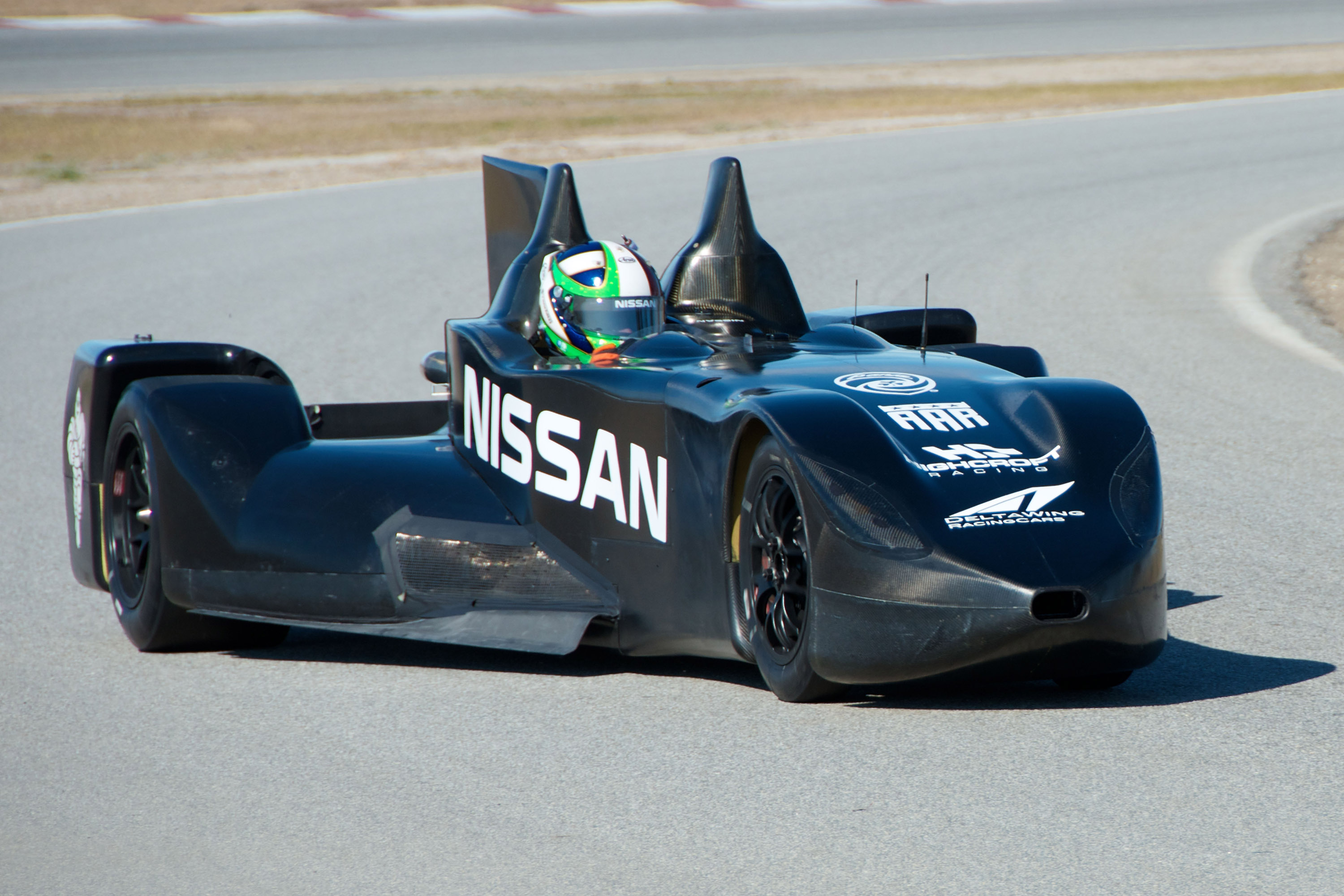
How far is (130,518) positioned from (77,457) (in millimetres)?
531

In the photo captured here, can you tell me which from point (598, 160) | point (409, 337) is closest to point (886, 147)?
point (598, 160)

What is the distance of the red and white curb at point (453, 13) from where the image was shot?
49.7 m

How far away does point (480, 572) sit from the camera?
5.64 meters

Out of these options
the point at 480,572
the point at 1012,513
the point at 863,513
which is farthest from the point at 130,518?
the point at 1012,513

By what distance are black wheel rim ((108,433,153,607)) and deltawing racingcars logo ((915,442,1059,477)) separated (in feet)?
9.88

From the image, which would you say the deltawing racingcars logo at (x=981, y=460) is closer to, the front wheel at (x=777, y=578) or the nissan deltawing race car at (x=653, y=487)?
the nissan deltawing race car at (x=653, y=487)

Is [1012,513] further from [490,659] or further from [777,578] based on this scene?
[490,659]

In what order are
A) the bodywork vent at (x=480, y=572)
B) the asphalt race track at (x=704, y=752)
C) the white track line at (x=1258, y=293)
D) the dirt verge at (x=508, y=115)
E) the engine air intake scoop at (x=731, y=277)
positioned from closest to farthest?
the asphalt race track at (x=704, y=752)
the bodywork vent at (x=480, y=572)
the engine air intake scoop at (x=731, y=277)
the white track line at (x=1258, y=293)
the dirt verge at (x=508, y=115)

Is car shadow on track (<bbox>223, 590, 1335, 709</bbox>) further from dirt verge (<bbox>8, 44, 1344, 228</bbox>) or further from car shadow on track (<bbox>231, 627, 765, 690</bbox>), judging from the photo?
dirt verge (<bbox>8, 44, 1344, 228</bbox>)

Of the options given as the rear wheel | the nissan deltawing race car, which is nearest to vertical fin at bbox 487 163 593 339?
A: the nissan deltawing race car

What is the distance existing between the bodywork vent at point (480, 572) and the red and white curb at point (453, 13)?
45.6 meters

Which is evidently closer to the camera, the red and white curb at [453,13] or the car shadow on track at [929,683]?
the car shadow on track at [929,683]

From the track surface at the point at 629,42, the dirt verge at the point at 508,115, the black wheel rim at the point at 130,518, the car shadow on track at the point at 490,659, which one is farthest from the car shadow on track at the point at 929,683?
the track surface at the point at 629,42

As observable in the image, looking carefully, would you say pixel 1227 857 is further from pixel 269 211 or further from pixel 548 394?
pixel 269 211
